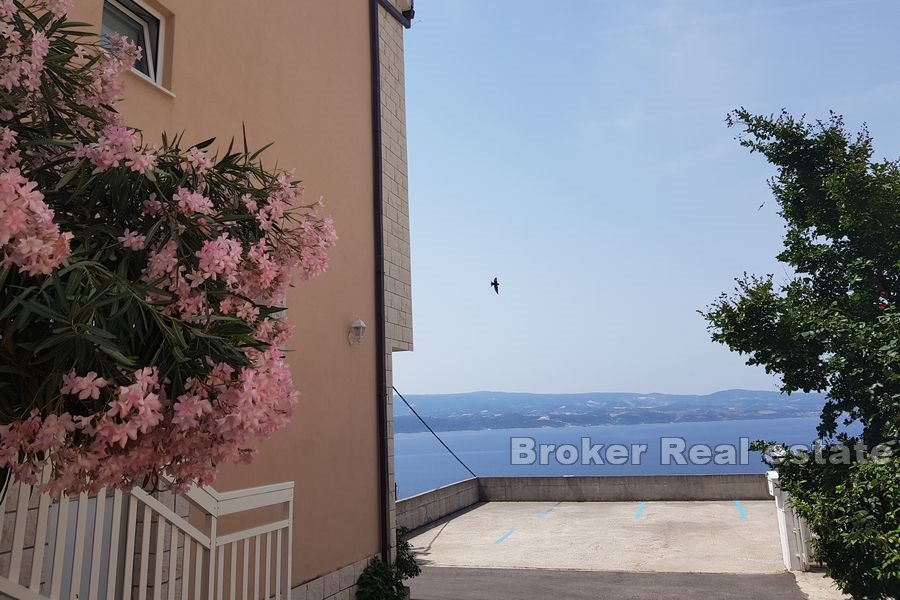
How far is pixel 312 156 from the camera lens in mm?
7422

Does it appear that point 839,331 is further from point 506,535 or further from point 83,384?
point 506,535

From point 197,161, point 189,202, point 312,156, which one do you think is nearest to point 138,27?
point 312,156

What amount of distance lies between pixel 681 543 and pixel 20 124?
44.1 ft

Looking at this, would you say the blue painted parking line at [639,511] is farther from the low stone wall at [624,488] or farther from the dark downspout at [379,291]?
the dark downspout at [379,291]

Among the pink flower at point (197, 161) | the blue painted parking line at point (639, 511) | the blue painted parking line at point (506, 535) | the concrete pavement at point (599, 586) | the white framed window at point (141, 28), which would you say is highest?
the white framed window at point (141, 28)

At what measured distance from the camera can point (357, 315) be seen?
796 cm

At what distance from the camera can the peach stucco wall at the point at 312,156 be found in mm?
5738

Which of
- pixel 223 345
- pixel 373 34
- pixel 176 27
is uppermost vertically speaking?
pixel 373 34

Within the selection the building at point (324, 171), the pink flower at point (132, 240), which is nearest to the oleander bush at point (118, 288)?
the pink flower at point (132, 240)

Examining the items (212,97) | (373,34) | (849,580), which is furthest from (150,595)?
(373,34)

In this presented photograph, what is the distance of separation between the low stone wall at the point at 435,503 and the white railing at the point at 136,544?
996 cm

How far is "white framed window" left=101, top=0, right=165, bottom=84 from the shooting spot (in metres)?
5.21

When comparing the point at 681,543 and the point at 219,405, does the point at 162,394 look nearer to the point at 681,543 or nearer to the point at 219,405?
the point at 219,405

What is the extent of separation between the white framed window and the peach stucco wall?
11 cm
